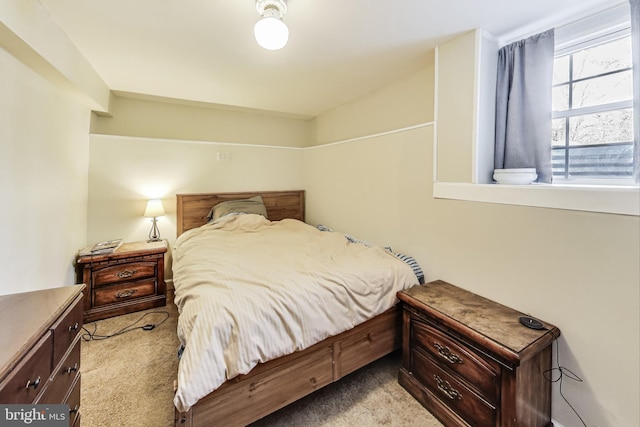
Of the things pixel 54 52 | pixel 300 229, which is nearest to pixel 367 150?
pixel 300 229

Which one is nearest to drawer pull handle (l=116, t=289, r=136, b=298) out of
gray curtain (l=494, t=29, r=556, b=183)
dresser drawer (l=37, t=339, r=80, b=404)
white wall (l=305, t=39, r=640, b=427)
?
dresser drawer (l=37, t=339, r=80, b=404)

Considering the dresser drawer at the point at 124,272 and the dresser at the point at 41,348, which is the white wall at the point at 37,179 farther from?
the dresser at the point at 41,348

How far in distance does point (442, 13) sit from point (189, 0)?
4.75 ft

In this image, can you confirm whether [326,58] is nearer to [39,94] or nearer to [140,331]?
[39,94]

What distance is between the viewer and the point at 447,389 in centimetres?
150

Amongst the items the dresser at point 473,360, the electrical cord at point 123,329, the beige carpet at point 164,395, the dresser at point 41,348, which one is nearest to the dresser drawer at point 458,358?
the dresser at point 473,360

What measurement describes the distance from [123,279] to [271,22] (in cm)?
266

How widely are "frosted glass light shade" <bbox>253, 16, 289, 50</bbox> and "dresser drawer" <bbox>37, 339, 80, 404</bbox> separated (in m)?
1.76

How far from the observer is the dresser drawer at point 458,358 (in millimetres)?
1287

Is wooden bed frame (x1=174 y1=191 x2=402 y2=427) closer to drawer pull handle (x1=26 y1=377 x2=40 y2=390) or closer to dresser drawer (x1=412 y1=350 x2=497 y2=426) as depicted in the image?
dresser drawer (x1=412 y1=350 x2=497 y2=426)

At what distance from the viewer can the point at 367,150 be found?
9.07 ft

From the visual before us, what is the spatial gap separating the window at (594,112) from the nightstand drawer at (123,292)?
141 inches

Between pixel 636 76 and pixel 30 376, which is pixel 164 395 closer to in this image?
pixel 30 376

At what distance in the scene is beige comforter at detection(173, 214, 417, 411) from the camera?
3.96 ft
